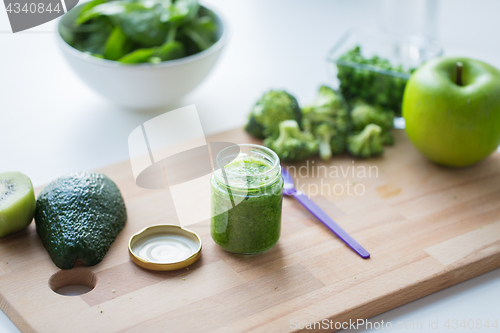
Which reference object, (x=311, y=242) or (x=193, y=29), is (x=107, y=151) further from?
(x=311, y=242)

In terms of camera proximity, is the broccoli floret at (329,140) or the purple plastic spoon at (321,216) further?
the broccoli floret at (329,140)

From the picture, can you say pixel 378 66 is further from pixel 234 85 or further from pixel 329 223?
pixel 329 223

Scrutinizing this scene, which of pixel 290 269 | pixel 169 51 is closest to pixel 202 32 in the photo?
pixel 169 51

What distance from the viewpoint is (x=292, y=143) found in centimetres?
175

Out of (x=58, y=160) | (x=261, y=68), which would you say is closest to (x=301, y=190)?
(x=58, y=160)

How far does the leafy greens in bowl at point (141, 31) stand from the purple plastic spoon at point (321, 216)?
0.64 metres

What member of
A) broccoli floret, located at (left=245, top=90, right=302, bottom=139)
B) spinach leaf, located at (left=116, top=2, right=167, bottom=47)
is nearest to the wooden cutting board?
broccoli floret, located at (left=245, top=90, right=302, bottom=139)

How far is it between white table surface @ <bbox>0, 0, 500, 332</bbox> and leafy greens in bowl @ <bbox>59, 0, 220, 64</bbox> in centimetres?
14

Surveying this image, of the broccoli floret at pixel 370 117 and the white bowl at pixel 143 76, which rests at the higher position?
the white bowl at pixel 143 76

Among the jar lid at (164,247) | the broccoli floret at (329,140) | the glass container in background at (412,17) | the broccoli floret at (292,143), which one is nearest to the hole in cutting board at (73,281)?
the jar lid at (164,247)

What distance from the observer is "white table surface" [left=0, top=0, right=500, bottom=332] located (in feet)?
4.45

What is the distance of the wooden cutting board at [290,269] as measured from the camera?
1179mm

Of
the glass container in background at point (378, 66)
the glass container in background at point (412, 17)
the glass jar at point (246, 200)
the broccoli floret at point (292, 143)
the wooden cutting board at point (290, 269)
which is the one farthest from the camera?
the glass container in background at point (412, 17)

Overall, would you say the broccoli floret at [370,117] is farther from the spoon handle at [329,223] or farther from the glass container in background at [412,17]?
the glass container in background at [412,17]
